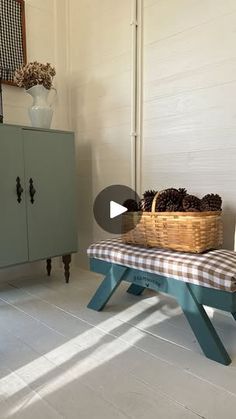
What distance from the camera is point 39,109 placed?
87.0 inches

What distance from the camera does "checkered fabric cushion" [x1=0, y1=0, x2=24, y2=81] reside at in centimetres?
227

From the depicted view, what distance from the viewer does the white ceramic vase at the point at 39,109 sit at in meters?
2.21

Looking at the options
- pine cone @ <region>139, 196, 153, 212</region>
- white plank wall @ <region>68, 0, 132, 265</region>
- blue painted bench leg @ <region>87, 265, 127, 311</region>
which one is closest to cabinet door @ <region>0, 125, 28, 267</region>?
Result: blue painted bench leg @ <region>87, 265, 127, 311</region>

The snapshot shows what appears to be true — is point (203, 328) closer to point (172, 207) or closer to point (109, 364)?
point (109, 364)

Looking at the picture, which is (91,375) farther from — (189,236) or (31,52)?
(31,52)

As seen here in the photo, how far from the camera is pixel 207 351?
1352mm

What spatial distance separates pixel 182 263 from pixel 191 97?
1029mm

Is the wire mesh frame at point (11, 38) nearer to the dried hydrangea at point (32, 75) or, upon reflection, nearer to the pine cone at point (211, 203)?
the dried hydrangea at point (32, 75)

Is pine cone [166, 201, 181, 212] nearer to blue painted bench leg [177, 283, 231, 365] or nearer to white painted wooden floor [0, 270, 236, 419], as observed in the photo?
blue painted bench leg [177, 283, 231, 365]

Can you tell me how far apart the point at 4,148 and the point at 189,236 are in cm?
121

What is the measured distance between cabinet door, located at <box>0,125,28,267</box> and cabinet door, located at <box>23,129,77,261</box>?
0.16 ft
